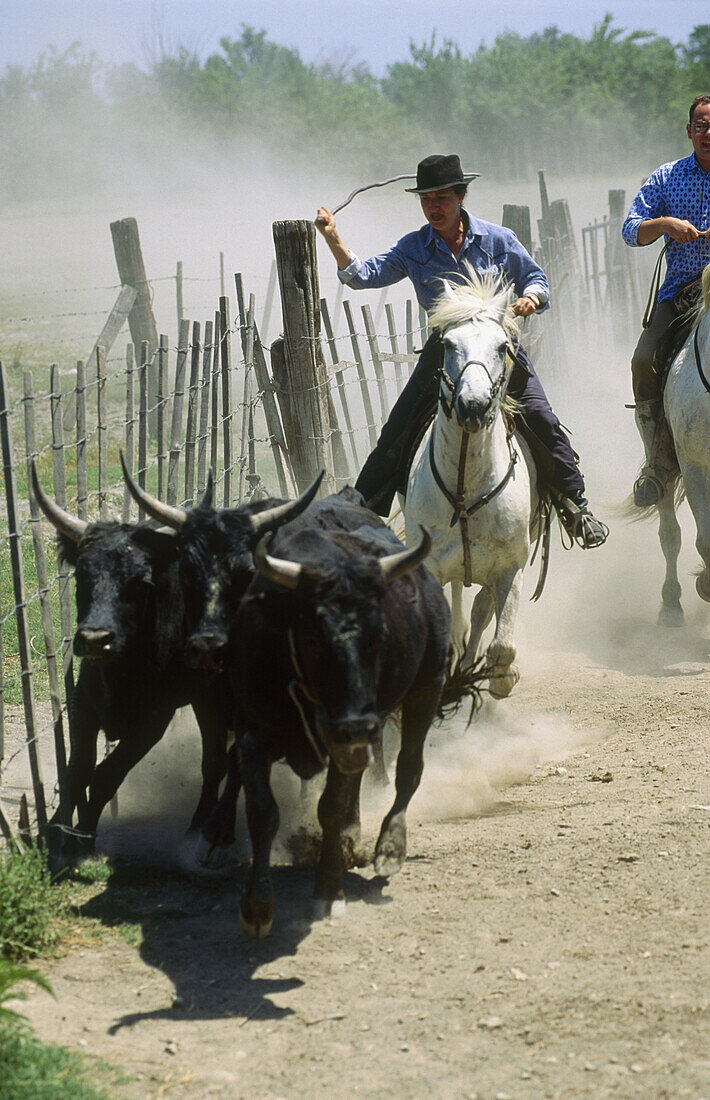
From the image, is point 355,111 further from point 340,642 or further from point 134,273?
point 340,642

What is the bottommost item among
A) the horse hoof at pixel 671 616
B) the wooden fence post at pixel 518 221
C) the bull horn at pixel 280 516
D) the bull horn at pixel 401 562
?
the horse hoof at pixel 671 616

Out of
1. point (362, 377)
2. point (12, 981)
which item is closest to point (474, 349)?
point (12, 981)

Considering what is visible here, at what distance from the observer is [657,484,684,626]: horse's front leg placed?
28.8 ft

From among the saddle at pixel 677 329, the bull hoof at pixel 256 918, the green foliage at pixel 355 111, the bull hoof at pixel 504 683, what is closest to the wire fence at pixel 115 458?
the bull hoof at pixel 256 918

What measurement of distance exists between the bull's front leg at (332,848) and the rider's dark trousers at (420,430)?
8.95 ft

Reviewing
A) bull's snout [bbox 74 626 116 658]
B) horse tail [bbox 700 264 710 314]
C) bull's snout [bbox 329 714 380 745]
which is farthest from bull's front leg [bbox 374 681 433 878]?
horse tail [bbox 700 264 710 314]

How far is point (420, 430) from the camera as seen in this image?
6785 millimetres

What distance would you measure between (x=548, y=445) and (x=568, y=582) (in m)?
3.22

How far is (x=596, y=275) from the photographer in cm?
1856

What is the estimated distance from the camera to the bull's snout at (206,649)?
411cm

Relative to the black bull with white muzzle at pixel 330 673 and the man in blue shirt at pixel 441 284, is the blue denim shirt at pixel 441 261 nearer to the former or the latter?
the man in blue shirt at pixel 441 284

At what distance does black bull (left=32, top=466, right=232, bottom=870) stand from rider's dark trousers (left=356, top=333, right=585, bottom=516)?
233 cm

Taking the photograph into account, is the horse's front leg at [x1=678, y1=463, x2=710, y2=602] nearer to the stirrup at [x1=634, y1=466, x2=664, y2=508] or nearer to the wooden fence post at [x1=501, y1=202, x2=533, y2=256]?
the stirrup at [x1=634, y1=466, x2=664, y2=508]

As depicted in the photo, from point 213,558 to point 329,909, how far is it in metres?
1.35
